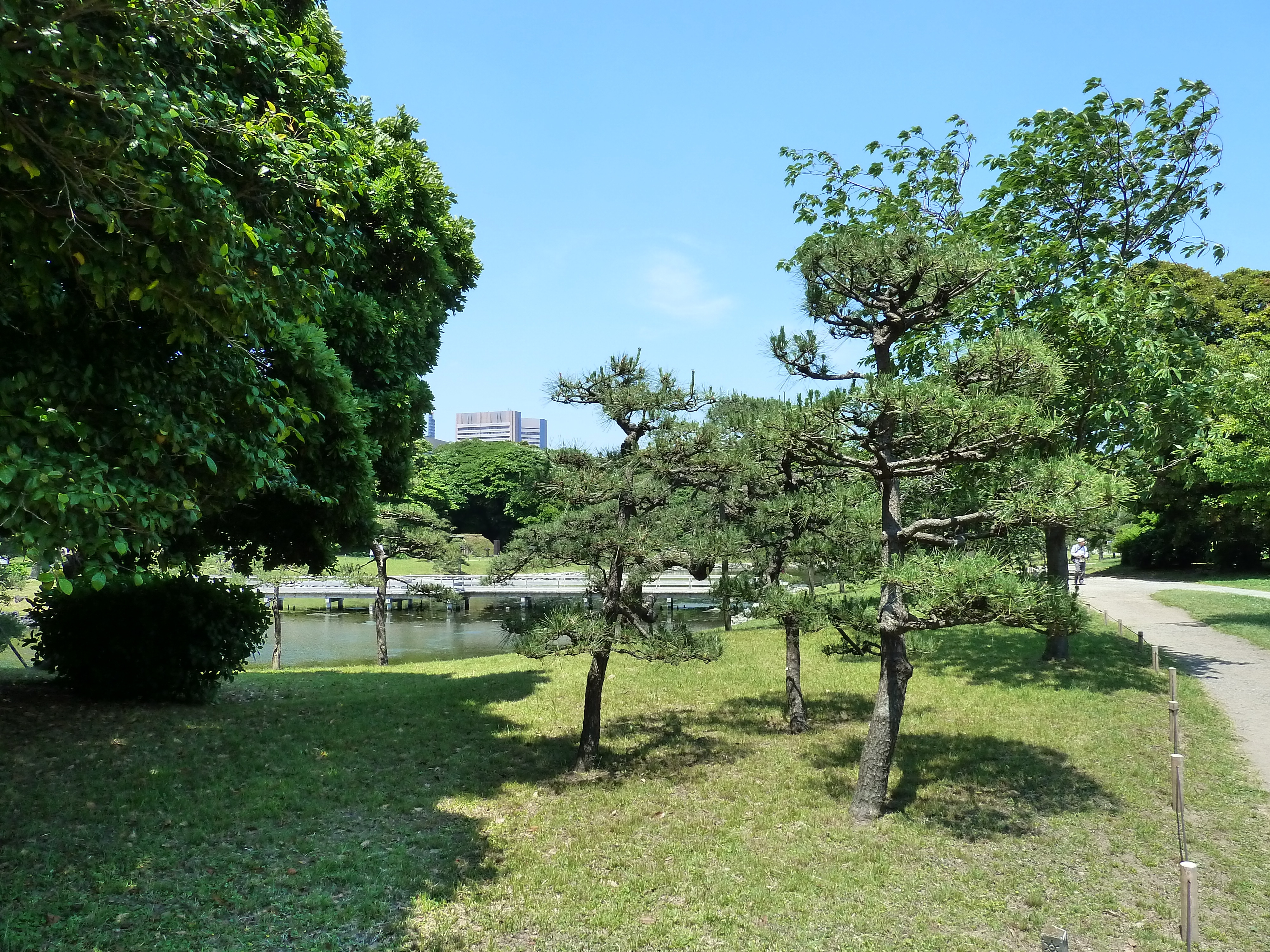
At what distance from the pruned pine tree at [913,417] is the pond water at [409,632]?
37.5 ft

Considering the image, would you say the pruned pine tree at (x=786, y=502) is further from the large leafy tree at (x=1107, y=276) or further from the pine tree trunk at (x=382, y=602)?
the pine tree trunk at (x=382, y=602)

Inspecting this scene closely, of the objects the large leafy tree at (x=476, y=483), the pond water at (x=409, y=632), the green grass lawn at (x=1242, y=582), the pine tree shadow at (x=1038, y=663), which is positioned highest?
the large leafy tree at (x=476, y=483)

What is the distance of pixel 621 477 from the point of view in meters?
9.30

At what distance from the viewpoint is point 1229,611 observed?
2142 cm

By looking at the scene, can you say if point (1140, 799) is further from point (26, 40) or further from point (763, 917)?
point (26, 40)

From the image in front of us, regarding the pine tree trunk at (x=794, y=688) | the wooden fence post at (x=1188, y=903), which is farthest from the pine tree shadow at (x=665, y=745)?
the wooden fence post at (x=1188, y=903)

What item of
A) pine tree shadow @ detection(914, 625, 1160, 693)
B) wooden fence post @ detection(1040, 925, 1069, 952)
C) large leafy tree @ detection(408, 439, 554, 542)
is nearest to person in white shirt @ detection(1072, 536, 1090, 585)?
pine tree shadow @ detection(914, 625, 1160, 693)

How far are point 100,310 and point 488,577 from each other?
17.8 ft

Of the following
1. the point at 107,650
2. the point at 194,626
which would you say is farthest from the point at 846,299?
the point at 107,650

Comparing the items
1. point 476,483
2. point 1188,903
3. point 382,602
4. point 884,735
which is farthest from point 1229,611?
point 476,483

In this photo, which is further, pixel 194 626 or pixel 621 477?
pixel 194 626

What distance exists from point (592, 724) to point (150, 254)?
740 cm

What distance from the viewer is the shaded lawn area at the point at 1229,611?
57.9 feet

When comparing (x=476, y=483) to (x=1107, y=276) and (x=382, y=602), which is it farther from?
(x=1107, y=276)
